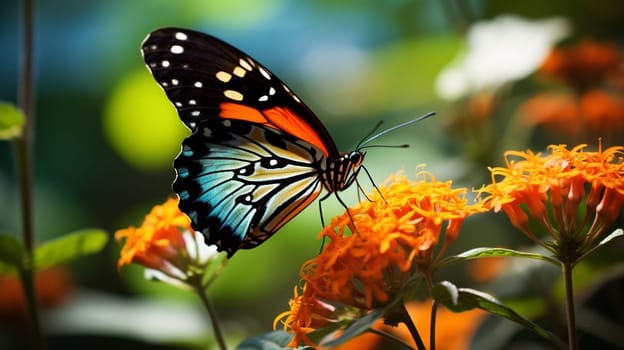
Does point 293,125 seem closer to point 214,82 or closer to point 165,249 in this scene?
point 214,82

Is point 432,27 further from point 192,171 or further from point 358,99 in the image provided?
point 192,171

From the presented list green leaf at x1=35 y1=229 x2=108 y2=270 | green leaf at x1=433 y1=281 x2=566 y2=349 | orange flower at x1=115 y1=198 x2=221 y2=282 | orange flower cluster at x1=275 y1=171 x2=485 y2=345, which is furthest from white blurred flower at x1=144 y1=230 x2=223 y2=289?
green leaf at x1=433 y1=281 x2=566 y2=349

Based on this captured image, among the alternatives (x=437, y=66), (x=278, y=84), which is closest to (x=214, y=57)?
(x=278, y=84)

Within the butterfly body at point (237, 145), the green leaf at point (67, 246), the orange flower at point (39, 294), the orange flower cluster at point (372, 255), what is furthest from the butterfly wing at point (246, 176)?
the orange flower at point (39, 294)

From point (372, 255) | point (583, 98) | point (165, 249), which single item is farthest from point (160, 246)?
point (583, 98)

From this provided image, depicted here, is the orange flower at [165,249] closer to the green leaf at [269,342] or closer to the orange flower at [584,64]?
the green leaf at [269,342]
